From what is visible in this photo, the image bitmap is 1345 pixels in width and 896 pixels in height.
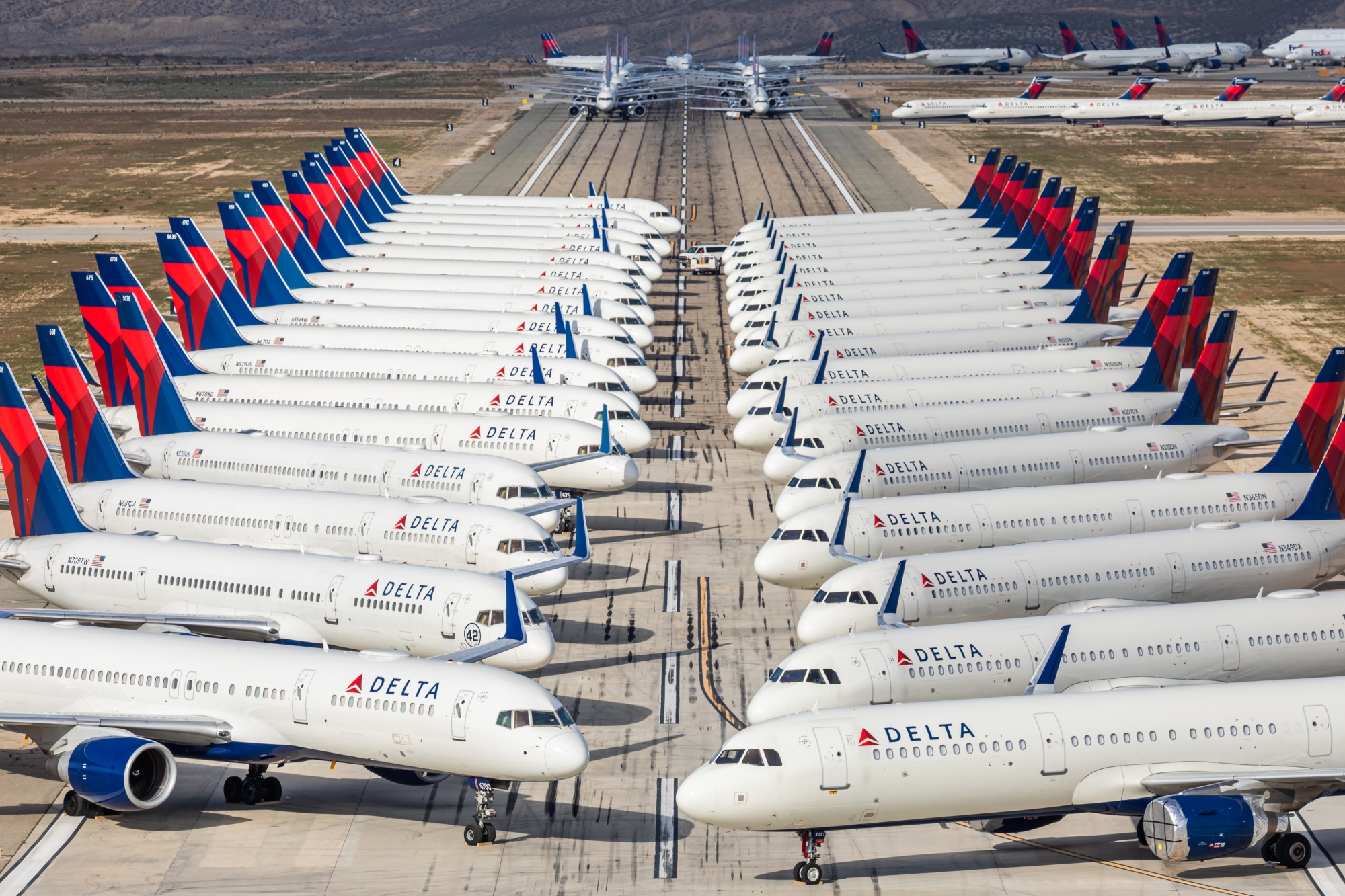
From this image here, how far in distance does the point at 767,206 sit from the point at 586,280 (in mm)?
56776

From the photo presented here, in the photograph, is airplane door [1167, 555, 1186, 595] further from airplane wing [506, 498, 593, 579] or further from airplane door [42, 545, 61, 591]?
airplane door [42, 545, 61, 591]

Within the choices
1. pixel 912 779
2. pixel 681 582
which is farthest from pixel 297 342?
pixel 912 779

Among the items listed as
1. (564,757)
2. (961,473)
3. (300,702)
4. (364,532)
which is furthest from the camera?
(961,473)

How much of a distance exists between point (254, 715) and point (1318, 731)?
26940 millimetres

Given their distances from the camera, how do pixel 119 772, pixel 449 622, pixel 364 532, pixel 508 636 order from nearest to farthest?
pixel 119 772 → pixel 508 636 → pixel 449 622 → pixel 364 532

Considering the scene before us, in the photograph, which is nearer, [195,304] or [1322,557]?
[1322,557]

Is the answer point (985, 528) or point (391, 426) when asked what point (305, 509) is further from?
point (985, 528)

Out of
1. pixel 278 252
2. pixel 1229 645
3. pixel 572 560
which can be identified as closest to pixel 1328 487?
pixel 1229 645

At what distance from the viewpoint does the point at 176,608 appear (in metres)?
50.7

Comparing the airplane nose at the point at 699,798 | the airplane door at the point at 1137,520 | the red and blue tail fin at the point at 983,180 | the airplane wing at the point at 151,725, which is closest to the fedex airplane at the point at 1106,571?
the airplane door at the point at 1137,520

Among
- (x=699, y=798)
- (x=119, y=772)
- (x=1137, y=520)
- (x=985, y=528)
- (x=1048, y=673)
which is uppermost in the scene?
(x=699, y=798)

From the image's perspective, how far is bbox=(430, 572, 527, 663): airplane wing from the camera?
4484cm

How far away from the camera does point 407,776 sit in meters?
43.1

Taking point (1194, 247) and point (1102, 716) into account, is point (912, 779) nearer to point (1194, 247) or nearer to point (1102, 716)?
point (1102, 716)
